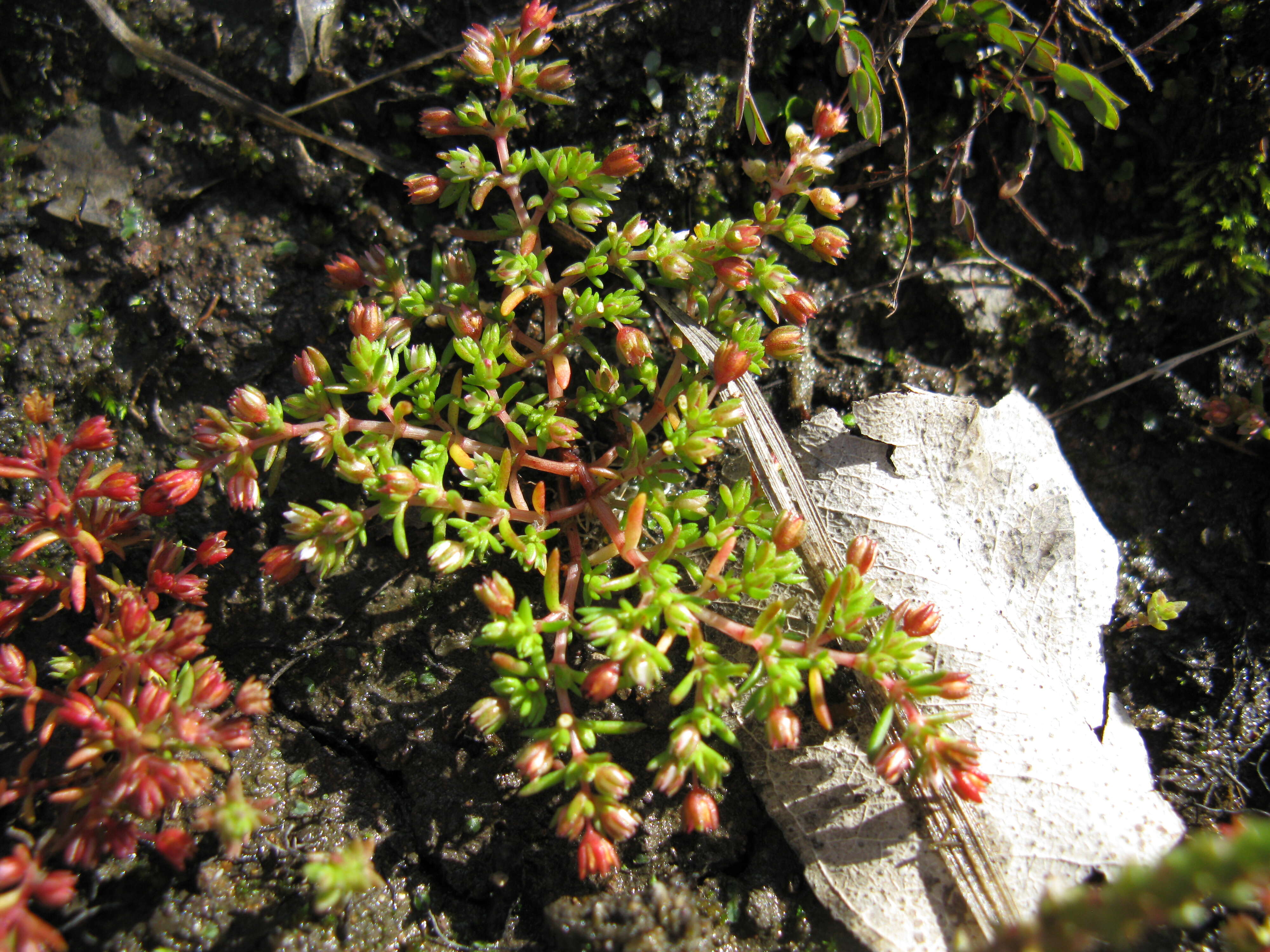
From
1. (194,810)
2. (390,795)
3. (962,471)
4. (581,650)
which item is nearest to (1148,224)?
(962,471)

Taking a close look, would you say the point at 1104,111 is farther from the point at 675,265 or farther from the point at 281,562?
the point at 281,562

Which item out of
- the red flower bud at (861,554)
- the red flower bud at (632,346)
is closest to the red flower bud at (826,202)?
the red flower bud at (632,346)

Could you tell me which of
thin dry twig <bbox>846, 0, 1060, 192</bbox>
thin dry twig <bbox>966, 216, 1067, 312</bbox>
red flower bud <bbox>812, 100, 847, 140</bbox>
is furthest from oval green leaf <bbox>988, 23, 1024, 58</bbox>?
red flower bud <bbox>812, 100, 847, 140</bbox>

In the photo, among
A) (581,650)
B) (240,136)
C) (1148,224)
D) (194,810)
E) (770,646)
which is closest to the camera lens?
(770,646)

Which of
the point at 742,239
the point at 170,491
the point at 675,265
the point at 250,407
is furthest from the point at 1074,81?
the point at 170,491

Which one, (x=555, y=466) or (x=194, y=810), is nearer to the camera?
(x=194, y=810)

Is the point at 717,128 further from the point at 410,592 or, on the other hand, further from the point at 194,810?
the point at 194,810

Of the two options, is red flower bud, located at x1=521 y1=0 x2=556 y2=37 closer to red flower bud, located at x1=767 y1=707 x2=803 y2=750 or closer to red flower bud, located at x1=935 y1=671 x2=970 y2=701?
red flower bud, located at x1=767 y1=707 x2=803 y2=750
